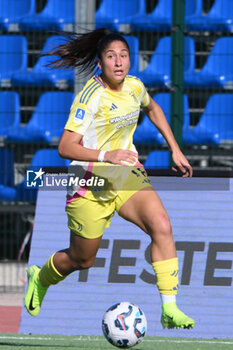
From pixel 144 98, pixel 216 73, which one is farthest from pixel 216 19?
pixel 144 98

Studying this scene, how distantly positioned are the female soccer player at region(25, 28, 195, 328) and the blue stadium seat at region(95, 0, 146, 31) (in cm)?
540

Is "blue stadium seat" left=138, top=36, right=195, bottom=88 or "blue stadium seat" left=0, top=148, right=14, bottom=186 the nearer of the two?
"blue stadium seat" left=0, top=148, right=14, bottom=186

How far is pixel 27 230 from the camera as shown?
10617 millimetres

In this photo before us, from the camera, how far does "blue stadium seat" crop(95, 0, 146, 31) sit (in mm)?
10859

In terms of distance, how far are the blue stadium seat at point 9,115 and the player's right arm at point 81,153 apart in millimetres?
4879

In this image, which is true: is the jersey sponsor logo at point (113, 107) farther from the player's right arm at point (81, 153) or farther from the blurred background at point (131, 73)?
the blurred background at point (131, 73)

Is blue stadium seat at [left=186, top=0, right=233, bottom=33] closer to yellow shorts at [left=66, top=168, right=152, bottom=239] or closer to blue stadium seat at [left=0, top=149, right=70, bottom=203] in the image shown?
blue stadium seat at [left=0, top=149, right=70, bottom=203]

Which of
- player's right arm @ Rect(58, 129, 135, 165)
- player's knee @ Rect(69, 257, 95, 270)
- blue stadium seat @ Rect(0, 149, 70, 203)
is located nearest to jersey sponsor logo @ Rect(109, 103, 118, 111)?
player's right arm @ Rect(58, 129, 135, 165)

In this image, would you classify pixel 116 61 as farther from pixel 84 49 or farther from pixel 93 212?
pixel 93 212

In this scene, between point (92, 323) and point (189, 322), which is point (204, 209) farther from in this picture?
point (189, 322)

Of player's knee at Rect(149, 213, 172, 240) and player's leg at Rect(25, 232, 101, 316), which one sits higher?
player's knee at Rect(149, 213, 172, 240)

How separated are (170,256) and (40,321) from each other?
5.96ft

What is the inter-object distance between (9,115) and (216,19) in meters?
2.98

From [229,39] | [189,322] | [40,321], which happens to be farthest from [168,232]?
[229,39]
